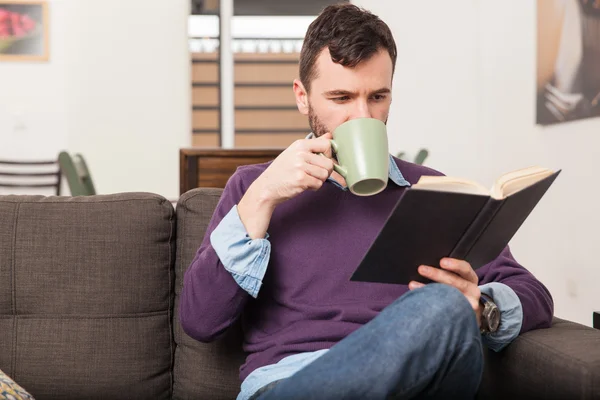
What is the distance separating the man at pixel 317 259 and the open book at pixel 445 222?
0.11 feet

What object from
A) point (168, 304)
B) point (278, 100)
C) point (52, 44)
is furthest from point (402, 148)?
point (168, 304)

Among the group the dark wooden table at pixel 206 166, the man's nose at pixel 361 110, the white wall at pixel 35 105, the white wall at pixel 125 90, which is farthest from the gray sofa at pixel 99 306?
the white wall at pixel 35 105

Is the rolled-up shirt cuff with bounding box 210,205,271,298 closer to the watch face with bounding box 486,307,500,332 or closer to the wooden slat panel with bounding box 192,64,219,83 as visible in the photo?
the watch face with bounding box 486,307,500,332

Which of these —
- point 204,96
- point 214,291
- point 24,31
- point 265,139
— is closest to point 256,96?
point 265,139

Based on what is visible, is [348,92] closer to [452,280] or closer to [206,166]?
[452,280]

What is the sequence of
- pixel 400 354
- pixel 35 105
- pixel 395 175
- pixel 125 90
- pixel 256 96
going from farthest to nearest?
1. pixel 256 96
2. pixel 35 105
3. pixel 125 90
4. pixel 395 175
5. pixel 400 354

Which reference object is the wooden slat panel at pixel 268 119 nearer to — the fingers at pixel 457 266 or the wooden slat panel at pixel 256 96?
the wooden slat panel at pixel 256 96

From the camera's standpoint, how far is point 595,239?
8.86 ft

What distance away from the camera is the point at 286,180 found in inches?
45.6

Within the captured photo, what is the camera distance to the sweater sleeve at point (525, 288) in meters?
1.27

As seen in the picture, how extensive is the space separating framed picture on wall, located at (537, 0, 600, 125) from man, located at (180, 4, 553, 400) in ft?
5.04

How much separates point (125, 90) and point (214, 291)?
4833 millimetres

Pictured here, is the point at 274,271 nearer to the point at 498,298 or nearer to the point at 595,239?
the point at 498,298

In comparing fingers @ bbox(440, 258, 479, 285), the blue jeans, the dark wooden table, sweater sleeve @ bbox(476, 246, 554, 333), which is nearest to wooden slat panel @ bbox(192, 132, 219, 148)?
the dark wooden table
